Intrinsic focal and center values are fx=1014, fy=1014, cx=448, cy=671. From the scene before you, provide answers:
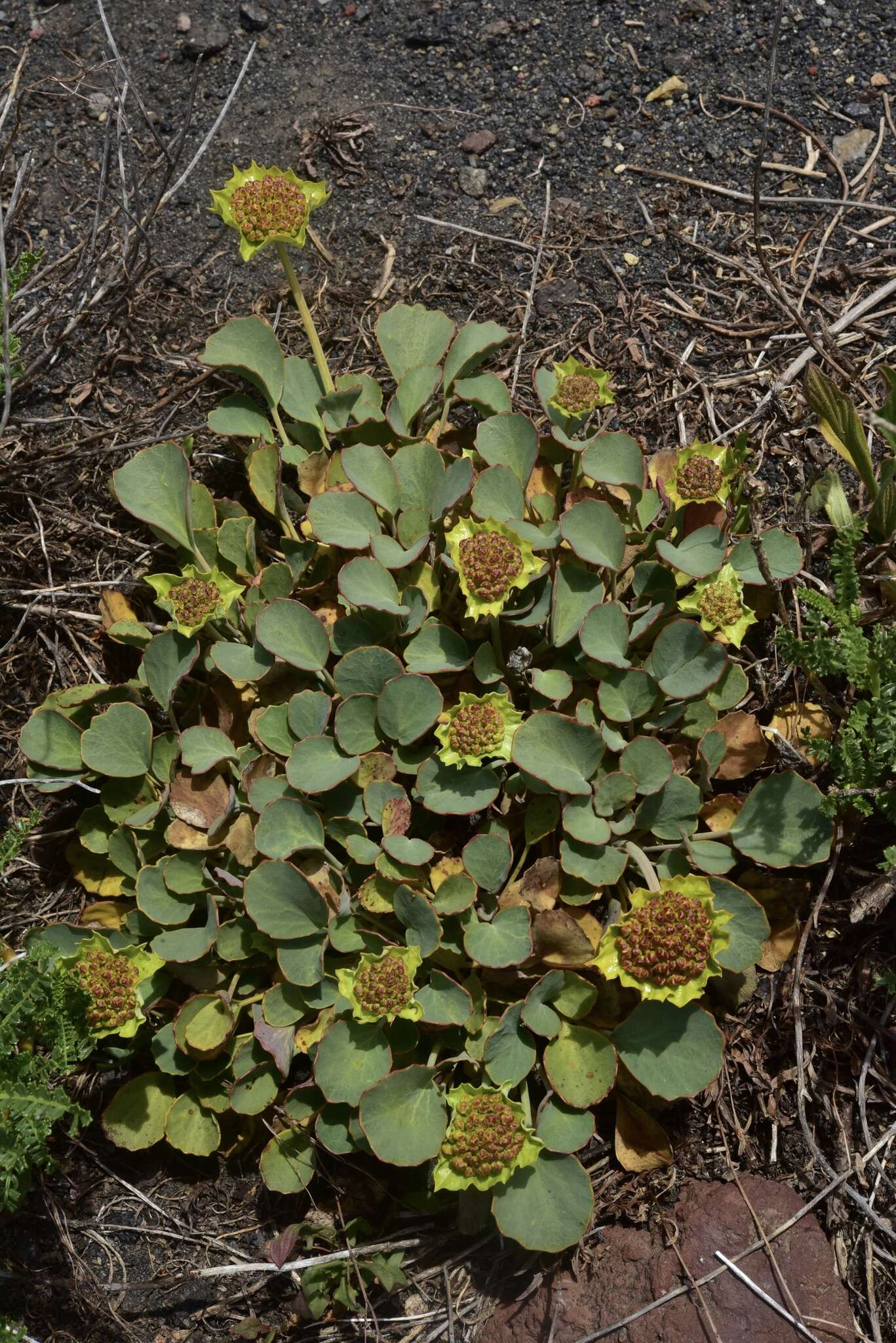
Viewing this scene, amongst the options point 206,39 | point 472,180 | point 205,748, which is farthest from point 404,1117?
point 206,39

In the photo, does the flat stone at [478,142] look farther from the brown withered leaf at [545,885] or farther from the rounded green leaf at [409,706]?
the brown withered leaf at [545,885]

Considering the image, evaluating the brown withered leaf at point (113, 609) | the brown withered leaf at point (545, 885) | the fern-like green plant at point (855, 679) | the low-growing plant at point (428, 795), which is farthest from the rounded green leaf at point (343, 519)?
the fern-like green plant at point (855, 679)

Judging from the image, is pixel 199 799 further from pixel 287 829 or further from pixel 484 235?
pixel 484 235

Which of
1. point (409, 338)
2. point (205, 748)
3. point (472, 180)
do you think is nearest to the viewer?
point (205, 748)

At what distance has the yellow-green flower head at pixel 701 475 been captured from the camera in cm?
220

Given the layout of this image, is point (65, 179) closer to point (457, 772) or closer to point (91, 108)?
point (91, 108)

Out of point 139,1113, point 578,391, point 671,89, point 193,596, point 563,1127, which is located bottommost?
point 139,1113

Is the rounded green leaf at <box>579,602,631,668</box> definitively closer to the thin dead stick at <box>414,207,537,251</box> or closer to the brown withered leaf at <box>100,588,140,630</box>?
the brown withered leaf at <box>100,588,140,630</box>

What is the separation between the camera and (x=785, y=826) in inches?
84.3

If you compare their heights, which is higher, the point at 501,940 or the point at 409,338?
the point at 409,338

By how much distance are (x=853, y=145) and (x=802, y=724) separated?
1.73 m

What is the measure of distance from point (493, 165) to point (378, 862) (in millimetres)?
2079

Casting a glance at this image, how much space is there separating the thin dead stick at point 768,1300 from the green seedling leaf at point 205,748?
1.46 m

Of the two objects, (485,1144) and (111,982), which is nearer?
(485,1144)
